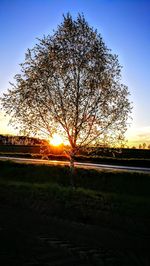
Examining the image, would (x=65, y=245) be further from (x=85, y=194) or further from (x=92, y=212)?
(x=85, y=194)

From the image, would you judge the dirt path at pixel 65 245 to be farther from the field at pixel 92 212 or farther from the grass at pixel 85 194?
the grass at pixel 85 194

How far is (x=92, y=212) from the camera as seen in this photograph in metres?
17.2

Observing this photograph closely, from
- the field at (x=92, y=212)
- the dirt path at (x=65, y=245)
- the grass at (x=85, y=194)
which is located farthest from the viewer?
the grass at (x=85, y=194)

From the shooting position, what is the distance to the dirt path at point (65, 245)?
9.80 metres

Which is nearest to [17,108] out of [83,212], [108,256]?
[83,212]

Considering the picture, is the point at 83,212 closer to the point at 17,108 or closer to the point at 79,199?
the point at 79,199

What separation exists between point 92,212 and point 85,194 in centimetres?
435

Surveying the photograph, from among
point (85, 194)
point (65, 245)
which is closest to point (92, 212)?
point (85, 194)

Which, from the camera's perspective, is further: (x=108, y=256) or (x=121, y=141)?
(x=121, y=141)

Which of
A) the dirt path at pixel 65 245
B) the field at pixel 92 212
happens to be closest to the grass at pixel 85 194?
the field at pixel 92 212

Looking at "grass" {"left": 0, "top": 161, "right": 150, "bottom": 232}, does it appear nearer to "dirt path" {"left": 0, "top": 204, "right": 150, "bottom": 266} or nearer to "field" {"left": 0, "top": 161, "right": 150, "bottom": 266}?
"field" {"left": 0, "top": 161, "right": 150, "bottom": 266}

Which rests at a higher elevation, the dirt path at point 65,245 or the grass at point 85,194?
the grass at point 85,194

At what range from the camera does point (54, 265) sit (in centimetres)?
930

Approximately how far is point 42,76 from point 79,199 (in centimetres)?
904
